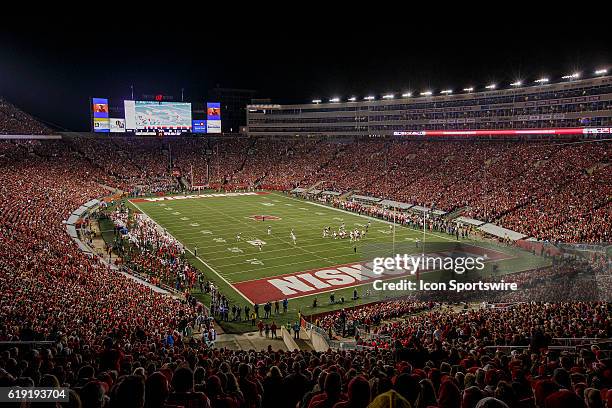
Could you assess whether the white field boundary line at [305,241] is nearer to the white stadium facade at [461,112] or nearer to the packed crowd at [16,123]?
the white stadium facade at [461,112]

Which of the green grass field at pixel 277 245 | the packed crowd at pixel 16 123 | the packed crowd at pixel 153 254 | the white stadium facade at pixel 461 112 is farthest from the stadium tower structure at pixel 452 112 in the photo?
the packed crowd at pixel 153 254

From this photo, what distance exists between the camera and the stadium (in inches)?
218

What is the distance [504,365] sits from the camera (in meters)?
7.50

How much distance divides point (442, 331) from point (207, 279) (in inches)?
644

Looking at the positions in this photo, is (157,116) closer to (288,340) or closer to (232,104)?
(232,104)

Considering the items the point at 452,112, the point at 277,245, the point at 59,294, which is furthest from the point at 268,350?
the point at 452,112

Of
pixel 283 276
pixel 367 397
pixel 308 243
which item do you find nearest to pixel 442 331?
pixel 367 397

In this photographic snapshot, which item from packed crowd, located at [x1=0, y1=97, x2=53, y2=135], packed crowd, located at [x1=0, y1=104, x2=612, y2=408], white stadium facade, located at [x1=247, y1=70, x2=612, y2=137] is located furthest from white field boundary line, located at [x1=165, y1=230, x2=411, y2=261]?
packed crowd, located at [x1=0, y1=97, x2=53, y2=135]

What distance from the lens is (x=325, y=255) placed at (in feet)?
102

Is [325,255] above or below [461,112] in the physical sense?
below

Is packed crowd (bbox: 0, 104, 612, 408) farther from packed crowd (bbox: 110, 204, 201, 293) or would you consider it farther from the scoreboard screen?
the scoreboard screen

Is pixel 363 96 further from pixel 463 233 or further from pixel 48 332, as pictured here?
pixel 48 332

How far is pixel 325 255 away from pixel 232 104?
8050 centimetres

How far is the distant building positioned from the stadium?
21720 millimetres
